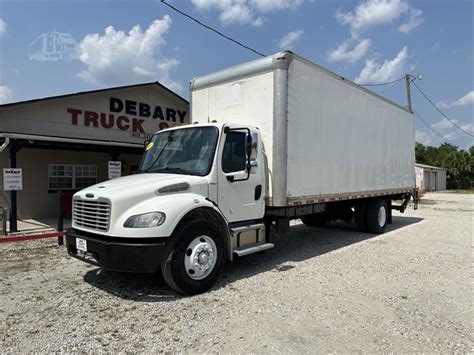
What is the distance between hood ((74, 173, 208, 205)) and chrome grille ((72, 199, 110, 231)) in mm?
96

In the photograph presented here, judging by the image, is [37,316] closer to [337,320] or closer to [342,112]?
[337,320]

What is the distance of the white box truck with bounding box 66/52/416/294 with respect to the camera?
15.1 ft

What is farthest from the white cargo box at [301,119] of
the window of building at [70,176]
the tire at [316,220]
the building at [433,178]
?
the building at [433,178]

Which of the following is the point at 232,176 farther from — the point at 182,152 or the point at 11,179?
the point at 11,179

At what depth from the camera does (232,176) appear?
5578 mm

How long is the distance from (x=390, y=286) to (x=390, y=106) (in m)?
6.47

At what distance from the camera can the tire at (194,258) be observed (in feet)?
15.2

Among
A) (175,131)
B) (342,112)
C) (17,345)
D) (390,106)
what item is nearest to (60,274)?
(17,345)

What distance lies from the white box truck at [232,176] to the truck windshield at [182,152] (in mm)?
21

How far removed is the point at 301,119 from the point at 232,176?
A: 1888 mm

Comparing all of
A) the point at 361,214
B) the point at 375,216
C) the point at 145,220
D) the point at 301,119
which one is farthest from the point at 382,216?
the point at 145,220

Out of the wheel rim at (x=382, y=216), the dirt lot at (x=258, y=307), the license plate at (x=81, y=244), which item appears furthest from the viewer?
the wheel rim at (x=382, y=216)

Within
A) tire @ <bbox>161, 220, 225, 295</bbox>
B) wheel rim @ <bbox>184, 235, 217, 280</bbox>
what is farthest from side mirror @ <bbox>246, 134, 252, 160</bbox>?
wheel rim @ <bbox>184, 235, 217, 280</bbox>

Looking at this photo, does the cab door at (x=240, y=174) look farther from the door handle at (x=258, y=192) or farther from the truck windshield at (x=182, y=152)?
the truck windshield at (x=182, y=152)
